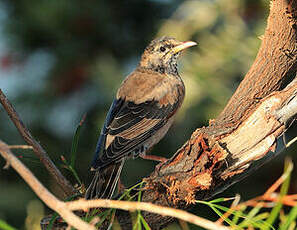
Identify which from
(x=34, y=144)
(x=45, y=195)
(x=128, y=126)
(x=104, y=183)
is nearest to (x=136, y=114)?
(x=128, y=126)

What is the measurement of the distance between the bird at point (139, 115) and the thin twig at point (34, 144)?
0.18 metres

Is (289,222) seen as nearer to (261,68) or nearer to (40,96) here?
(261,68)

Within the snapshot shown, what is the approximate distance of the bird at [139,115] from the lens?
10.7ft

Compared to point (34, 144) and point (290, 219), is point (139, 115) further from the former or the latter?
point (290, 219)

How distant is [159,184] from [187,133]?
112 inches

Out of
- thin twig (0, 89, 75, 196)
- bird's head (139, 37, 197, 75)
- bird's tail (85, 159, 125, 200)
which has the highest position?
bird's head (139, 37, 197, 75)

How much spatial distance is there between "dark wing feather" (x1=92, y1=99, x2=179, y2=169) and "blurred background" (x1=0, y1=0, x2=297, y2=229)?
4.36 ft

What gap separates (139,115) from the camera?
368cm

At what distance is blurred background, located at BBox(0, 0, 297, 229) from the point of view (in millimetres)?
5141

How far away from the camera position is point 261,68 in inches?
108

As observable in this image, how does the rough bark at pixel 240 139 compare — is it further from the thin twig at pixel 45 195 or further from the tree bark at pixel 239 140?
the thin twig at pixel 45 195

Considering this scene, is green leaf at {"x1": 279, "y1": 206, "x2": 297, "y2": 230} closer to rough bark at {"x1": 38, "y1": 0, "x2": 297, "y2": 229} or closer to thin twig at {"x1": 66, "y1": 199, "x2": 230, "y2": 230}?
thin twig at {"x1": 66, "y1": 199, "x2": 230, "y2": 230}

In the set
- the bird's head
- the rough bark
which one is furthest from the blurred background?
the rough bark

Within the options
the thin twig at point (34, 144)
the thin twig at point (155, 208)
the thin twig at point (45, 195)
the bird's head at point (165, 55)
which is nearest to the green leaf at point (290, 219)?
the thin twig at point (155, 208)
